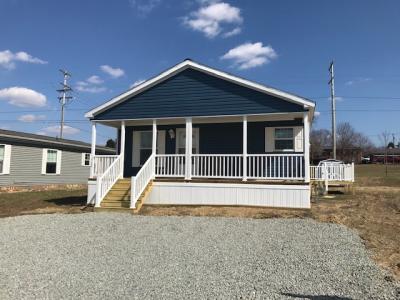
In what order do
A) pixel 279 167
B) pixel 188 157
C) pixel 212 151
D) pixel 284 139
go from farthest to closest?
pixel 212 151
pixel 284 139
pixel 188 157
pixel 279 167

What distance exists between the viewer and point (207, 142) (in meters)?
14.6

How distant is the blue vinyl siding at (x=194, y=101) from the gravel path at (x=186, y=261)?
181 inches

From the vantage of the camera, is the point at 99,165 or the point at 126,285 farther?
the point at 99,165

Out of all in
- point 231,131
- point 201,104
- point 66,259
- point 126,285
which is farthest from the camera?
point 231,131

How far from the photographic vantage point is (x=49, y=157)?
22.5 meters

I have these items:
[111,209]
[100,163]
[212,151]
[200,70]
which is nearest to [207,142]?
[212,151]

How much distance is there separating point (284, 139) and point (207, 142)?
323cm

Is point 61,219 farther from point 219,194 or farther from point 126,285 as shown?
point 126,285

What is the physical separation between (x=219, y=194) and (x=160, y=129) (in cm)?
491

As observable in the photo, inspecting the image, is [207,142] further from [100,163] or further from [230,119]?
[100,163]

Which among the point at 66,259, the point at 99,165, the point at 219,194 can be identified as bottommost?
the point at 66,259

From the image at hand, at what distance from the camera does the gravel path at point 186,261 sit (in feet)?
14.4

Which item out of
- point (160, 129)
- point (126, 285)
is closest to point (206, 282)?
point (126, 285)

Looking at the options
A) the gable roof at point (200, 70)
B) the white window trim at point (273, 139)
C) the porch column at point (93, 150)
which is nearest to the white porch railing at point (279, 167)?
the white window trim at point (273, 139)
